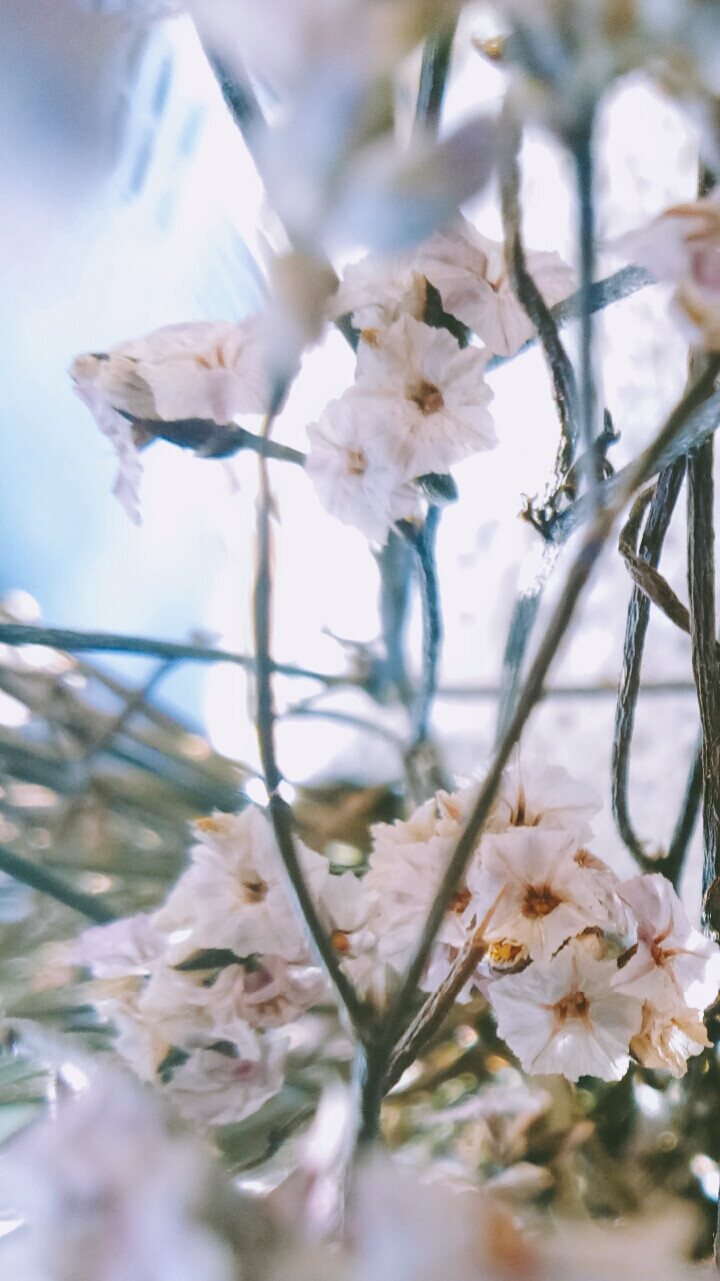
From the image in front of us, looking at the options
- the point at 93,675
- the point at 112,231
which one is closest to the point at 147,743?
the point at 93,675

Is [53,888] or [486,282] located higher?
[486,282]

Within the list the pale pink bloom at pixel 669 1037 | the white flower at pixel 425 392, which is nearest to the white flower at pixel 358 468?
the white flower at pixel 425 392

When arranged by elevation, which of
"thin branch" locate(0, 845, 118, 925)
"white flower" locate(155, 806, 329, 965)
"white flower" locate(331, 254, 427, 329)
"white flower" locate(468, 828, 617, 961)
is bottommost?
"thin branch" locate(0, 845, 118, 925)

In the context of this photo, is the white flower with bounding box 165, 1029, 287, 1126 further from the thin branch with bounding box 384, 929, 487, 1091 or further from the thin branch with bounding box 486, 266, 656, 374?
the thin branch with bounding box 486, 266, 656, 374

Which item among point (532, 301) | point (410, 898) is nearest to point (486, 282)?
point (532, 301)

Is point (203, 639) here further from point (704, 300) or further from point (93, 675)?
point (704, 300)

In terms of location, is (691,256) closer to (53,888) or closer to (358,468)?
(358,468)

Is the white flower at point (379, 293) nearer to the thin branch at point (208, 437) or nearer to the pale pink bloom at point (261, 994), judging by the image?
the thin branch at point (208, 437)

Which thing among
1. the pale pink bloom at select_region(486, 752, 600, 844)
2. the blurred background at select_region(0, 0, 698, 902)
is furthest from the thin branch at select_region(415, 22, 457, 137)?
the pale pink bloom at select_region(486, 752, 600, 844)
